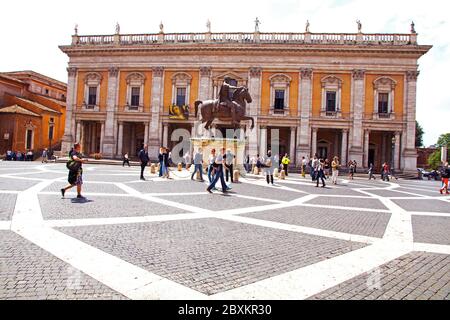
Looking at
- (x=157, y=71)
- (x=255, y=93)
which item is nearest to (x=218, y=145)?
(x=255, y=93)

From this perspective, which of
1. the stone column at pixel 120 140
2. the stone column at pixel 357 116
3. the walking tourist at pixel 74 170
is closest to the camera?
the walking tourist at pixel 74 170

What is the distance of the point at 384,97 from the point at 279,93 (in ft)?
38.8

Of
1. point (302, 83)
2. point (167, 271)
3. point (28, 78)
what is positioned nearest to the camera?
point (167, 271)

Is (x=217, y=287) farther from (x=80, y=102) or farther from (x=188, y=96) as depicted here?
(x=80, y=102)

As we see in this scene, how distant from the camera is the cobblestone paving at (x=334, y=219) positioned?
596 centimetres

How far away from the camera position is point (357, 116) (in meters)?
31.9

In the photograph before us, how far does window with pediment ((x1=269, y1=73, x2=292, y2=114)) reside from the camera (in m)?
33.3

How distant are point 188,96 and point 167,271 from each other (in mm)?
32999

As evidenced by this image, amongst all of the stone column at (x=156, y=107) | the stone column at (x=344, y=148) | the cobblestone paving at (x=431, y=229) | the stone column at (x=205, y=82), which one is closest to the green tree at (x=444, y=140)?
the stone column at (x=344, y=148)

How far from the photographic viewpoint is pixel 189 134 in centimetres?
3647

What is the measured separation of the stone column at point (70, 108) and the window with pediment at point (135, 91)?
24.2 feet

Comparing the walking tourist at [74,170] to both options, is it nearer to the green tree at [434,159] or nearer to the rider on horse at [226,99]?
the rider on horse at [226,99]
